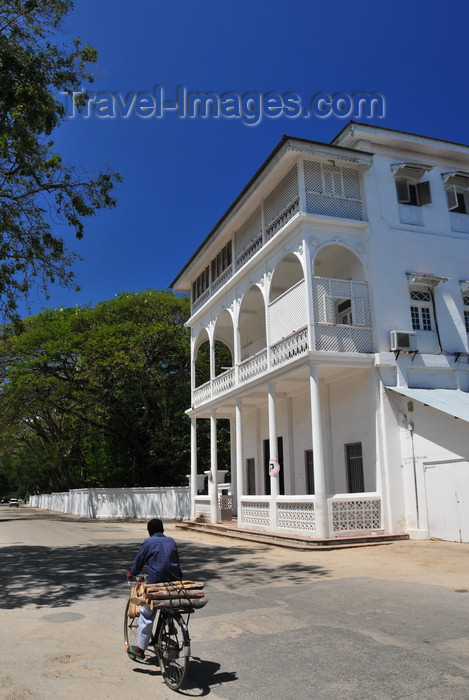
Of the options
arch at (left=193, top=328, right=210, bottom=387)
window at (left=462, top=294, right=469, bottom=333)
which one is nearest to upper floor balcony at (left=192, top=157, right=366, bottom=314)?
window at (left=462, top=294, right=469, bottom=333)

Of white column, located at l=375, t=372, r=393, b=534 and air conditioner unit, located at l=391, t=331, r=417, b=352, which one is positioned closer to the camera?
white column, located at l=375, t=372, r=393, b=534

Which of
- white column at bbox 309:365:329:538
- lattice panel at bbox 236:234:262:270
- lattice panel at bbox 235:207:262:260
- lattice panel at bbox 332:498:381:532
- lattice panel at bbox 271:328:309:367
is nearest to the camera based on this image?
white column at bbox 309:365:329:538

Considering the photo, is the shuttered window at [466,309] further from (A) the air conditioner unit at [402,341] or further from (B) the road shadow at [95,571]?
(B) the road shadow at [95,571]

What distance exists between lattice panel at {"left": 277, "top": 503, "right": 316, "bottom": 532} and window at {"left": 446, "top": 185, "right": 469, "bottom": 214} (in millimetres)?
10358

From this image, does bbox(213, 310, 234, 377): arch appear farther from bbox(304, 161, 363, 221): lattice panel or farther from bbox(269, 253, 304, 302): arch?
bbox(304, 161, 363, 221): lattice panel

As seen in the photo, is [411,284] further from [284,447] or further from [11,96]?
[11,96]

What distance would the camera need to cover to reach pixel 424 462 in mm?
14820

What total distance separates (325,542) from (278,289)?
9.95 meters

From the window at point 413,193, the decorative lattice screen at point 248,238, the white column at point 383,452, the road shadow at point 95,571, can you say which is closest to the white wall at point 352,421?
the white column at point 383,452

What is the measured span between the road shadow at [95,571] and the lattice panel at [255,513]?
2400mm

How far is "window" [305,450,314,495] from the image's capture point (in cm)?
1994

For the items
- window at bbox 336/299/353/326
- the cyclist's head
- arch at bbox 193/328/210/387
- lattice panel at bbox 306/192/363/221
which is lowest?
the cyclist's head

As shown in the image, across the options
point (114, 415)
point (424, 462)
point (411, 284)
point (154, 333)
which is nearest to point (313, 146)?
point (411, 284)

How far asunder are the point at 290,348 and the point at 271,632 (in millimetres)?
11120
